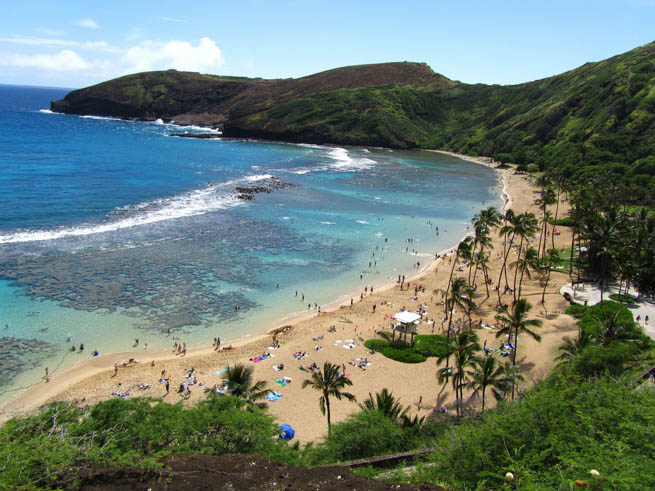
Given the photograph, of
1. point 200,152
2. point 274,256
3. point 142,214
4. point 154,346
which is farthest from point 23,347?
point 200,152

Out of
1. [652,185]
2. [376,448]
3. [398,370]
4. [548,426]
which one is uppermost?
[652,185]

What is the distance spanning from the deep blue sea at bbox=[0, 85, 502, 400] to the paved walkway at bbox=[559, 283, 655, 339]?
17.6 meters

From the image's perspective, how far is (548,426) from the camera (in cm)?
1534

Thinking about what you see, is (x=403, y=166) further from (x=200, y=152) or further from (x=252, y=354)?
(x=252, y=354)

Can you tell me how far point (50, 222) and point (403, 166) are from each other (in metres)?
97.0

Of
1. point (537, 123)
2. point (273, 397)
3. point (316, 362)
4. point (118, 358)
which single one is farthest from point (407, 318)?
point (537, 123)

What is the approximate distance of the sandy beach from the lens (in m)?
27.6

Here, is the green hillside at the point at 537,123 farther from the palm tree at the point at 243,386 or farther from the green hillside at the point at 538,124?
the palm tree at the point at 243,386

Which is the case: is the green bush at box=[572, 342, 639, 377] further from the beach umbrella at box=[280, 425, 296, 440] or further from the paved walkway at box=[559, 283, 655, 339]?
the beach umbrella at box=[280, 425, 296, 440]

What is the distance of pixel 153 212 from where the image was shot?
68.8m

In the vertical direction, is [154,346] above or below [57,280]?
below

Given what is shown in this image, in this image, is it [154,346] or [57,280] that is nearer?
[154,346]

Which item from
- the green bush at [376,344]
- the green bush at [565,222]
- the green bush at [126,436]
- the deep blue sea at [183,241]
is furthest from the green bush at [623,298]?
the green bush at [126,436]

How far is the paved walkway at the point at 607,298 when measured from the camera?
111ft
